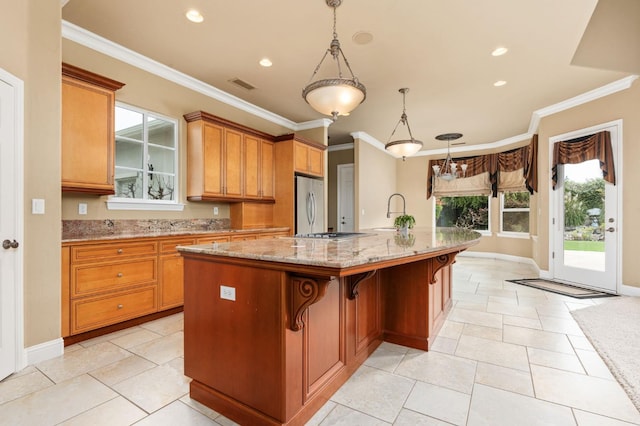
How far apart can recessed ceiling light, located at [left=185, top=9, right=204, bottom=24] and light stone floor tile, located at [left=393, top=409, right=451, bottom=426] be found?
3.40 m

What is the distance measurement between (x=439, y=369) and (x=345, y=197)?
5.49 metres

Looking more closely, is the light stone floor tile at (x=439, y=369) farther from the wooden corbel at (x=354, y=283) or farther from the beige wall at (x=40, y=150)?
the beige wall at (x=40, y=150)

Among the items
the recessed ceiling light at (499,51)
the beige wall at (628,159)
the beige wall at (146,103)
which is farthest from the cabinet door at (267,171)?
the beige wall at (628,159)

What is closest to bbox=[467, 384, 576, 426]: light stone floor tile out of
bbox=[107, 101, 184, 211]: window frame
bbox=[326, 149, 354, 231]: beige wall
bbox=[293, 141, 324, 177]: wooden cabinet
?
bbox=[107, 101, 184, 211]: window frame

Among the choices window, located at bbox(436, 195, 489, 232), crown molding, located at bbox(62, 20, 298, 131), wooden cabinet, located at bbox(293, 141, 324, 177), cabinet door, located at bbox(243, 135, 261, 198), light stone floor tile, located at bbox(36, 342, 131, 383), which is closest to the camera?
light stone floor tile, located at bbox(36, 342, 131, 383)

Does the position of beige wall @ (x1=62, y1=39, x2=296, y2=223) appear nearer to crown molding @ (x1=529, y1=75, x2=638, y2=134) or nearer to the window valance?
crown molding @ (x1=529, y1=75, x2=638, y2=134)

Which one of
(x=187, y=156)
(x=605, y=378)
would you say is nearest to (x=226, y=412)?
(x=605, y=378)

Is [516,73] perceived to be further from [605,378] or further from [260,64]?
[605,378]

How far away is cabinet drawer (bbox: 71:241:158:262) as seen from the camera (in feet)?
8.41

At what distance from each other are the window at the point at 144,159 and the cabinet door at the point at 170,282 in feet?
2.57

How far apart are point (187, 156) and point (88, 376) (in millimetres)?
2671

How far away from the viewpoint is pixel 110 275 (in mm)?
2746

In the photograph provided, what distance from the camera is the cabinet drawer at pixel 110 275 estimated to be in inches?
101

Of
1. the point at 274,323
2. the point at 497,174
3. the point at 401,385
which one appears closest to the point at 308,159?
the point at 401,385
